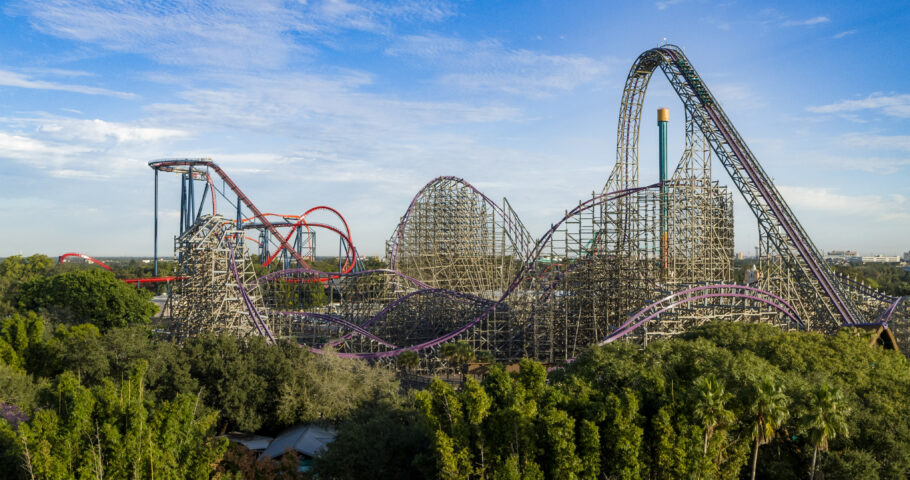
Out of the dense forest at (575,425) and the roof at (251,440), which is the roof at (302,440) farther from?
the dense forest at (575,425)

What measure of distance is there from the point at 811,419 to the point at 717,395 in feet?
4.52

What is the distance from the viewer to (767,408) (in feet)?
31.7

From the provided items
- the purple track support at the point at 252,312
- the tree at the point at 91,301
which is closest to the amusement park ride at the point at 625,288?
the purple track support at the point at 252,312

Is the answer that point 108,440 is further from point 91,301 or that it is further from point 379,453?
point 91,301

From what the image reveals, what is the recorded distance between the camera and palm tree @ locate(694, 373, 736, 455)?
9727 millimetres

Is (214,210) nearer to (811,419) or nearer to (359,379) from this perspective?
(359,379)

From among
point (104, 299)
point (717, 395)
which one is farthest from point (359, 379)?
point (104, 299)

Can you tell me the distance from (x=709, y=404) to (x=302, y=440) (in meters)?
8.01

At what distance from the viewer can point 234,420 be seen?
603 inches

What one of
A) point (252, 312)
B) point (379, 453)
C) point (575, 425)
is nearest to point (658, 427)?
point (575, 425)

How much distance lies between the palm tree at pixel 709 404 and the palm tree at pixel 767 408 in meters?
0.36

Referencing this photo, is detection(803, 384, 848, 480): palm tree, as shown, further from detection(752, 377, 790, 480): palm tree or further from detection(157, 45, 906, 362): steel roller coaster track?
detection(157, 45, 906, 362): steel roller coaster track

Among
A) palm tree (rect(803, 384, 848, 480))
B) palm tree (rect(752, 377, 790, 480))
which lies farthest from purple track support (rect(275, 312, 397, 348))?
palm tree (rect(803, 384, 848, 480))

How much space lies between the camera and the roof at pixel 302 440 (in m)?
13.3
